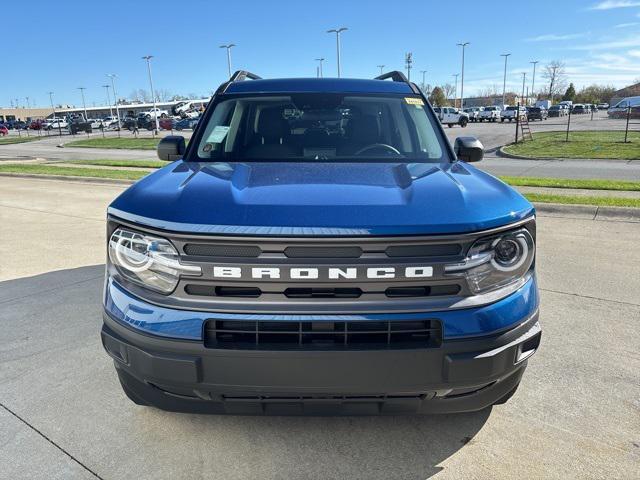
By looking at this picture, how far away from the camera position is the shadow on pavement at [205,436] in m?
2.30

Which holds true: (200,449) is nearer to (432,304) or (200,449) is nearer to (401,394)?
(401,394)

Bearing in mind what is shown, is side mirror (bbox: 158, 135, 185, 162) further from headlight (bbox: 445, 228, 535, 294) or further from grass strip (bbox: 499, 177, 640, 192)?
grass strip (bbox: 499, 177, 640, 192)

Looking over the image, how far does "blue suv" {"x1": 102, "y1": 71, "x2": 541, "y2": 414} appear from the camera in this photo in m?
1.89

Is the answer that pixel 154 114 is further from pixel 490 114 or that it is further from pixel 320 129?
pixel 320 129

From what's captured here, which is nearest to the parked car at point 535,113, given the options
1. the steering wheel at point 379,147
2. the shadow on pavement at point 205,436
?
the steering wheel at point 379,147

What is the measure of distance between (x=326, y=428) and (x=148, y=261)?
4.25 ft

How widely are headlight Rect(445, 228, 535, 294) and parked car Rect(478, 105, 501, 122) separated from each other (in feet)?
198

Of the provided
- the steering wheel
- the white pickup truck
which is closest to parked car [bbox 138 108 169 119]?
the white pickup truck

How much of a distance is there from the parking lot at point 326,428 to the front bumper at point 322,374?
1.45 feet

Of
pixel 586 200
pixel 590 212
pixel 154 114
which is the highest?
pixel 154 114

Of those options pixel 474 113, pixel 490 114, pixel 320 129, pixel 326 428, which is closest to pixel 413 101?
pixel 320 129

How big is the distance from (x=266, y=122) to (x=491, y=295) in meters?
2.11

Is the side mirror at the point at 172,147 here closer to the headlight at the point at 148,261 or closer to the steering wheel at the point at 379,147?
the steering wheel at the point at 379,147

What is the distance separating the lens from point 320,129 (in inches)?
133
